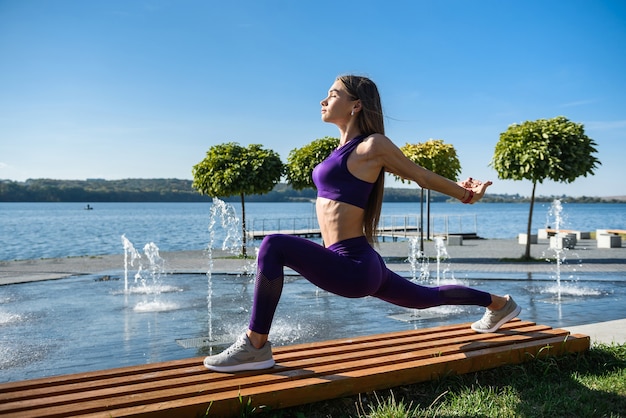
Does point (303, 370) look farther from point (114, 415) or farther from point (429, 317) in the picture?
point (429, 317)

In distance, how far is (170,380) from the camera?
3170 mm

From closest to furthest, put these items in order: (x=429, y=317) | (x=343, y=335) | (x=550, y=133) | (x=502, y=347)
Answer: (x=502, y=347)
(x=343, y=335)
(x=429, y=317)
(x=550, y=133)

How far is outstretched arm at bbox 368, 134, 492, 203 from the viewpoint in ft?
11.5

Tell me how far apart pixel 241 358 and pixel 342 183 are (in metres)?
1.22

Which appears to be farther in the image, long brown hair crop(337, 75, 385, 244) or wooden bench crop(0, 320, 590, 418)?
long brown hair crop(337, 75, 385, 244)

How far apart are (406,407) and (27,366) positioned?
399 centimetres

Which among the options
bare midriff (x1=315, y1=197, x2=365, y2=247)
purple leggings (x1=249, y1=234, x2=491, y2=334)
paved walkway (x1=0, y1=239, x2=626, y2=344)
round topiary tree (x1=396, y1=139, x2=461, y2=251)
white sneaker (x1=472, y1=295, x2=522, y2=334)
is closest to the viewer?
purple leggings (x1=249, y1=234, x2=491, y2=334)

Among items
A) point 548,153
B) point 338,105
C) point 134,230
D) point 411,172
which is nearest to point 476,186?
point 411,172

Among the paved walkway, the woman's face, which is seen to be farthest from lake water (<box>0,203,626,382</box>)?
the woman's face

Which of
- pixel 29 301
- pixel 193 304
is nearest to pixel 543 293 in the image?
pixel 193 304

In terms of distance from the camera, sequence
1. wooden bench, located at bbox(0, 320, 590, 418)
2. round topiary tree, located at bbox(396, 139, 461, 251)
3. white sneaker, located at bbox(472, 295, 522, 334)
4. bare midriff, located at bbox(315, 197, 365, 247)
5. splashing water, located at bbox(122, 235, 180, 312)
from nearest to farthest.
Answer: wooden bench, located at bbox(0, 320, 590, 418) → bare midriff, located at bbox(315, 197, 365, 247) → white sneaker, located at bbox(472, 295, 522, 334) → splashing water, located at bbox(122, 235, 180, 312) → round topiary tree, located at bbox(396, 139, 461, 251)

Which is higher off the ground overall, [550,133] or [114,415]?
[550,133]

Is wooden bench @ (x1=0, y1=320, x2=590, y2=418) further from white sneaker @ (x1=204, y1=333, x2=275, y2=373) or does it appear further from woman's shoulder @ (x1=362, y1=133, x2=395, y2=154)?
woman's shoulder @ (x1=362, y1=133, x2=395, y2=154)

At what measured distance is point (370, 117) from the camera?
12.0 feet
